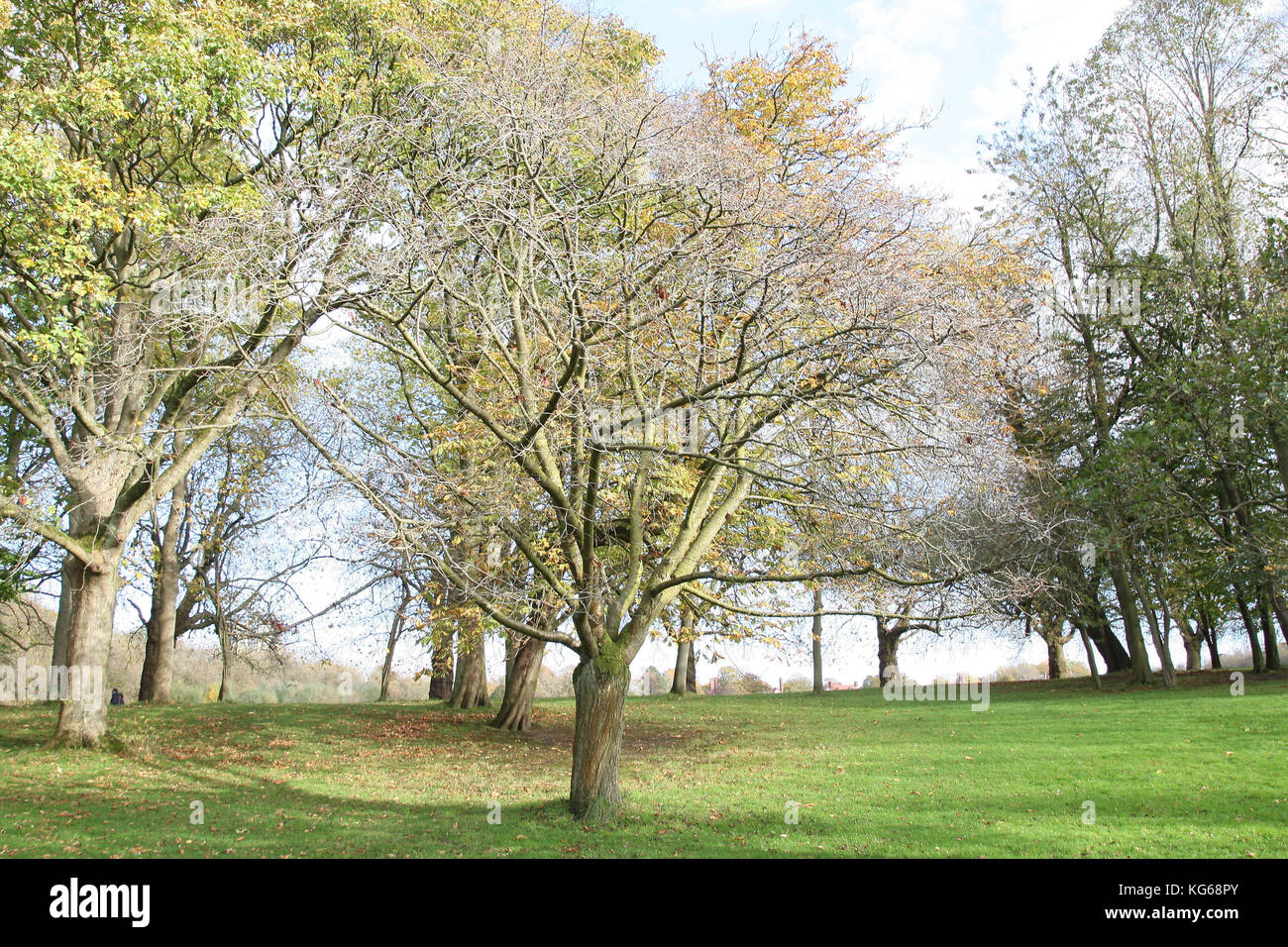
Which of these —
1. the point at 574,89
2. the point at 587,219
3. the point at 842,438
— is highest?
the point at 574,89

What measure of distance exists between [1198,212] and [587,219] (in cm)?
1741

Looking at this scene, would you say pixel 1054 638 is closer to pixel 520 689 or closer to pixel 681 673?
pixel 681 673

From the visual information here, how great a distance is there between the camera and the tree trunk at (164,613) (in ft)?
65.3

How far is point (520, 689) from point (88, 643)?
817cm

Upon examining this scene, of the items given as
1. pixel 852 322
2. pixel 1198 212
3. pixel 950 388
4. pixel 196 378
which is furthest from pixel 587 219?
pixel 1198 212

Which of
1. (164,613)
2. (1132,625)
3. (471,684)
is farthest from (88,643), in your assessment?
(1132,625)

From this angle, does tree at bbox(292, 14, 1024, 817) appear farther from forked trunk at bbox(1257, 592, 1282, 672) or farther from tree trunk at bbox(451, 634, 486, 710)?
forked trunk at bbox(1257, 592, 1282, 672)

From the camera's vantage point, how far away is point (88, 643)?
12.9 m

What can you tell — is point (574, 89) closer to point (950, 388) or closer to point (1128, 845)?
point (950, 388)

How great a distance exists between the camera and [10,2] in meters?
11.1

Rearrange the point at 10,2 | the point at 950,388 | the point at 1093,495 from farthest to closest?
the point at 1093,495 → the point at 10,2 → the point at 950,388

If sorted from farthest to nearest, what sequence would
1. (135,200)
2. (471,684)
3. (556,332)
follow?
(471,684) → (135,200) → (556,332)

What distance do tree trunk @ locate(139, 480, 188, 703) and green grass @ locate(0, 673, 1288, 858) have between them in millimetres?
2869

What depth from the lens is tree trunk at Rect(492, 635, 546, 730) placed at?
59.4 ft
